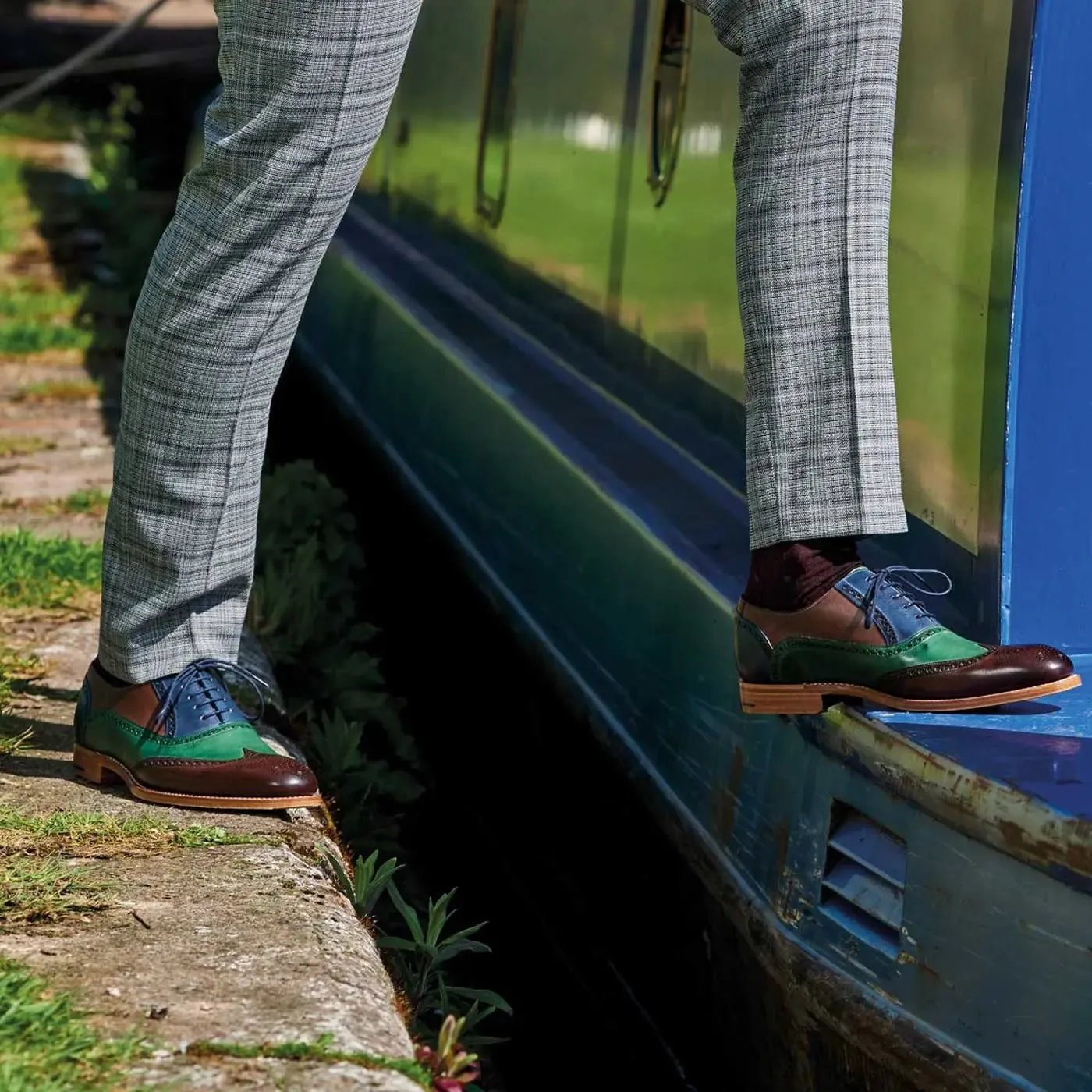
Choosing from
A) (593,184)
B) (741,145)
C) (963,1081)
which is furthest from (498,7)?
(963,1081)

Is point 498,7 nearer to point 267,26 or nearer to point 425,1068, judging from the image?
point 267,26

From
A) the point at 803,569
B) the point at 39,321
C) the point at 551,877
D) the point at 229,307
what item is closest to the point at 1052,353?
the point at 803,569

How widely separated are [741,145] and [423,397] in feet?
6.48

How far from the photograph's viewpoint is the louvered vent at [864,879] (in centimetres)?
185

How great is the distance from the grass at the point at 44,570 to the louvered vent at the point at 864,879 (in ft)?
4.86

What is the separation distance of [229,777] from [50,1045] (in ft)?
2.02

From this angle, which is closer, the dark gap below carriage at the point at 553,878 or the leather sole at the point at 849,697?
the leather sole at the point at 849,697

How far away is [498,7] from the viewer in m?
3.66

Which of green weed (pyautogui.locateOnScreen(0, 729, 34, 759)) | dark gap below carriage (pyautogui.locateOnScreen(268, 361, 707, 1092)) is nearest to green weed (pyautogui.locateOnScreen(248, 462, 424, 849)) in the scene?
dark gap below carriage (pyautogui.locateOnScreen(268, 361, 707, 1092))

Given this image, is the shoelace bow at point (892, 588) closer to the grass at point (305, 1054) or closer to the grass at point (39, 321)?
the grass at point (305, 1054)

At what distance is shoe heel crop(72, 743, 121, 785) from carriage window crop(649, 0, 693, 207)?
1.21 m

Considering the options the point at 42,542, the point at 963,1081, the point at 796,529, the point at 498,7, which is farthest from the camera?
the point at 498,7

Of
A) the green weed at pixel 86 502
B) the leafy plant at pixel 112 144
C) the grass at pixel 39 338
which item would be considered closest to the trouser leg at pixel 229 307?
the green weed at pixel 86 502

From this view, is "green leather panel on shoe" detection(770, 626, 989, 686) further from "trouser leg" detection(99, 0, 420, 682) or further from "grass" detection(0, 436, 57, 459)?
"grass" detection(0, 436, 57, 459)
